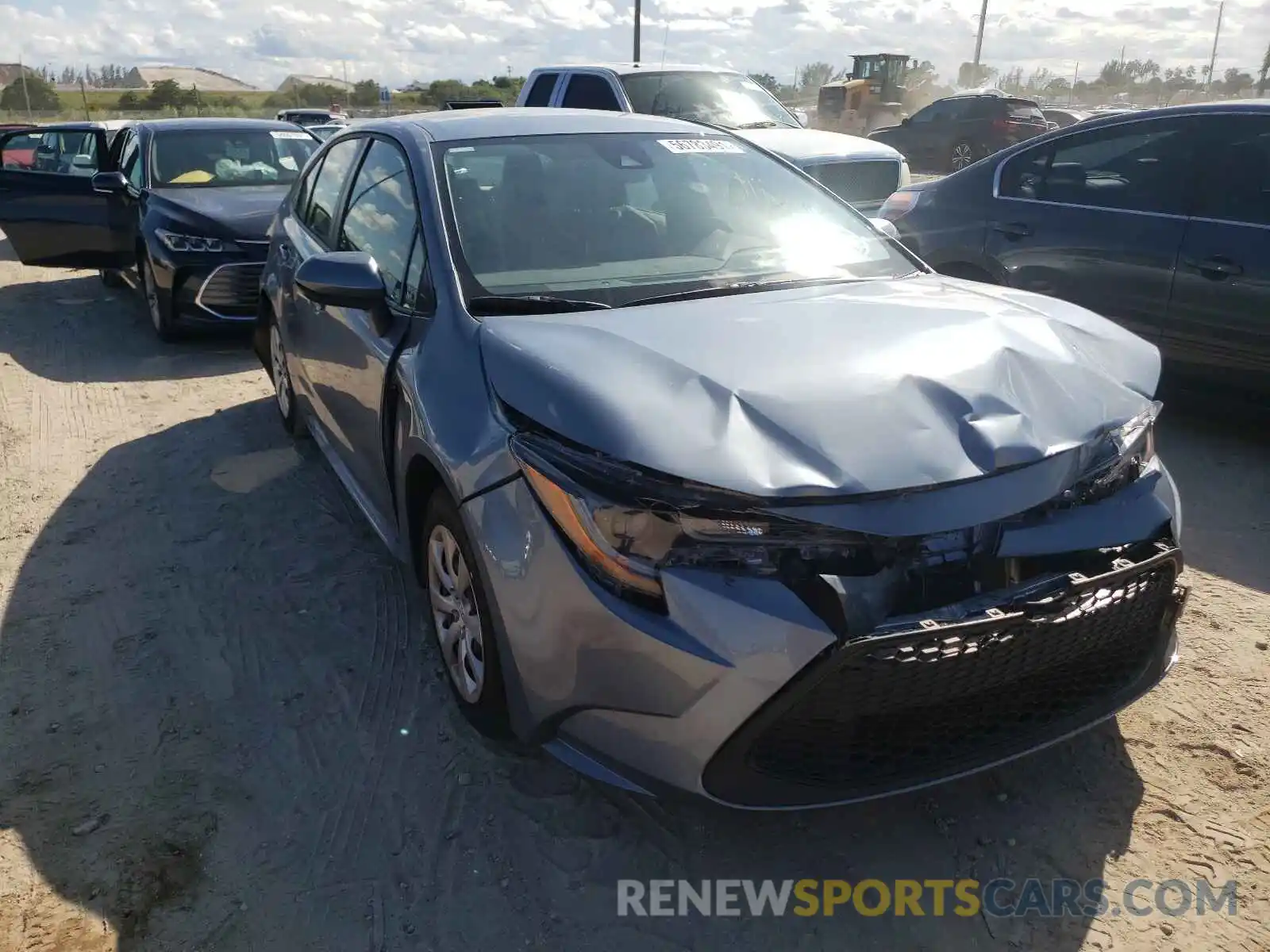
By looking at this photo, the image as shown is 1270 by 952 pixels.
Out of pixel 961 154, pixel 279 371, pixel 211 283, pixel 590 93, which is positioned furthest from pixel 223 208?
pixel 961 154

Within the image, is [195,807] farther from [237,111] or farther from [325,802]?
[237,111]

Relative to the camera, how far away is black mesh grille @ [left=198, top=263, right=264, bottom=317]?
22.7 feet

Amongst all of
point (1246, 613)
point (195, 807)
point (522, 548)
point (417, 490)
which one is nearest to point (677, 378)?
point (522, 548)

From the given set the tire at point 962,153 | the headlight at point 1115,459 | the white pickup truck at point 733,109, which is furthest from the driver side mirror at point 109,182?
the tire at point 962,153

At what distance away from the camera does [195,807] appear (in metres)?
2.63

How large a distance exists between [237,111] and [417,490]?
46.6m

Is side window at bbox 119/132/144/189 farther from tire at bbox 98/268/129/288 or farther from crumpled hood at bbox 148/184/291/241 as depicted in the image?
tire at bbox 98/268/129/288

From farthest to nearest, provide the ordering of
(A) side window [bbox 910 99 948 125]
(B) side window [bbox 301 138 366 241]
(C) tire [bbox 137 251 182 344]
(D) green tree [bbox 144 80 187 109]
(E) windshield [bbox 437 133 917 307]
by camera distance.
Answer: (D) green tree [bbox 144 80 187 109], (A) side window [bbox 910 99 948 125], (C) tire [bbox 137 251 182 344], (B) side window [bbox 301 138 366 241], (E) windshield [bbox 437 133 917 307]

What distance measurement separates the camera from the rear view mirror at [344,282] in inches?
120

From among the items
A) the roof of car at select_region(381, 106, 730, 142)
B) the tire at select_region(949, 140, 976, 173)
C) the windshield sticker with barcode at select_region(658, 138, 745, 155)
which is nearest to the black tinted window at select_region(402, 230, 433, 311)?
the roof of car at select_region(381, 106, 730, 142)

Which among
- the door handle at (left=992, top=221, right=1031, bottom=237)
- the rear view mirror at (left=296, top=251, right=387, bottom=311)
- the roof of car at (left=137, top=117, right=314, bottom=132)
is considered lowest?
the door handle at (left=992, top=221, right=1031, bottom=237)

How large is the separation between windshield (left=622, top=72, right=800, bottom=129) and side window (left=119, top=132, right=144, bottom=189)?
419cm

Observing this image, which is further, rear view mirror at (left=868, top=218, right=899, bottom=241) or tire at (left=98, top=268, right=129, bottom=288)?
tire at (left=98, top=268, right=129, bottom=288)

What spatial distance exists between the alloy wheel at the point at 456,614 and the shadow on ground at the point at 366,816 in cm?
22
